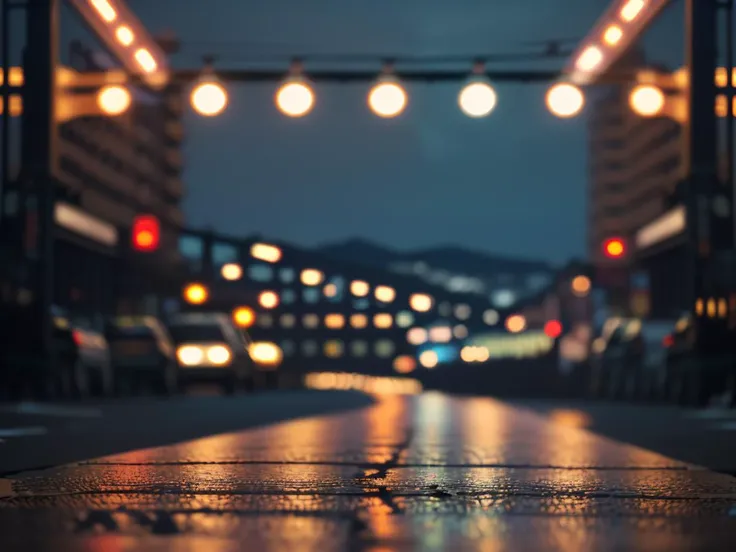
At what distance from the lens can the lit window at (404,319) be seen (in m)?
186

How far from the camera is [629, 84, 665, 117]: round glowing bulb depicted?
26516mm

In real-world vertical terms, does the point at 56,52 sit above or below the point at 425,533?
above

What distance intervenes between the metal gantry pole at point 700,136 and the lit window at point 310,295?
164736mm

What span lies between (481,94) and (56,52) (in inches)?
284

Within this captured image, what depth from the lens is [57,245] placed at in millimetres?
45469

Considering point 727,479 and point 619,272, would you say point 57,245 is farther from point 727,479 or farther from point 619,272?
point 727,479

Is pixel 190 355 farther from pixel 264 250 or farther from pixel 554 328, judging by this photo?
pixel 264 250

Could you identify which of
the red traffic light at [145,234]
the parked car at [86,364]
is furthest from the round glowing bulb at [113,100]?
the red traffic light at [145,234]

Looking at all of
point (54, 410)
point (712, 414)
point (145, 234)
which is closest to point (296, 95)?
point (54, 410)

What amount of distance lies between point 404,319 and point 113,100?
529 ft

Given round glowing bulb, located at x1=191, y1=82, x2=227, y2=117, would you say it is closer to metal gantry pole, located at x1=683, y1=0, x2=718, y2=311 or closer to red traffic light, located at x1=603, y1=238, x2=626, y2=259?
metal gantry pole, located at x1=683, y1=0, x2=718, y2=311

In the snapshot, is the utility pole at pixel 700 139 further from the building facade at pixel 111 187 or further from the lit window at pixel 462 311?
the lit window at pixel 462 311

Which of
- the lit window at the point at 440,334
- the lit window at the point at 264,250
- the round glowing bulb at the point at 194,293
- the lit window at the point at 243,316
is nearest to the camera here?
the round glowing bulb at the point at 194,293

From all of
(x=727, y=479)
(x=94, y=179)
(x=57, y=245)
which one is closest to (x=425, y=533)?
(x=727, y=479)
